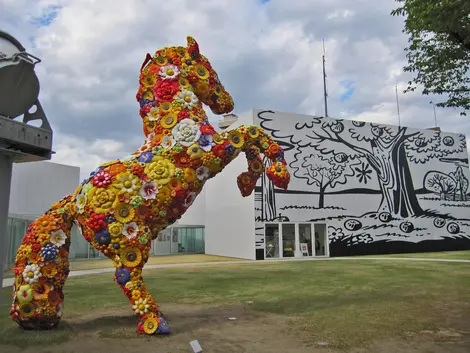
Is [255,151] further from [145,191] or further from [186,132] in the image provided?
[145,191]

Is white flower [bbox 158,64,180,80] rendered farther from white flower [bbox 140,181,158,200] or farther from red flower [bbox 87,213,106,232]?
red flower [bbox 87,213,106,232]

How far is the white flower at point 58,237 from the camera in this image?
473 cm

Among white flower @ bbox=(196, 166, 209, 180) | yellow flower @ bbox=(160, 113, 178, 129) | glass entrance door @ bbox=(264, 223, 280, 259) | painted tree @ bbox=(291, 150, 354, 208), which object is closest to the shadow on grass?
white flower @ bbox=(196, 166, 209, 180)

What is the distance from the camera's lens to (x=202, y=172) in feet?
16.4

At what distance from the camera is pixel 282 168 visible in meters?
5.12

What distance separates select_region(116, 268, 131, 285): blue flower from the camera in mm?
4559

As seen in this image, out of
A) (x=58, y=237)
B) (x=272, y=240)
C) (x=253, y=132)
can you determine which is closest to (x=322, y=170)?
(x=272, y=240)

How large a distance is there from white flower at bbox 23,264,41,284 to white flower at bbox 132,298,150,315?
121 centimetres

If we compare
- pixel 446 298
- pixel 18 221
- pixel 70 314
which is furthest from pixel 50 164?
pixel 446 298

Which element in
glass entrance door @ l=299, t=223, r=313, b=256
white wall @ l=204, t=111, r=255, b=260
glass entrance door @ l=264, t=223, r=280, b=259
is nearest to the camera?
glass entrance door @ l=264, t=223, r=280, b=259

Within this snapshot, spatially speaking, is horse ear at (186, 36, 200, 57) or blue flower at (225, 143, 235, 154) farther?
horse ear at (186, 36, 200, 57)

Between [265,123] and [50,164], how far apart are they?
9905 mm

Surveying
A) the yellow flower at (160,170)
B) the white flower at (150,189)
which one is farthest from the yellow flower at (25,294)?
the yellow flower at (160,170)

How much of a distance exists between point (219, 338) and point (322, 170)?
1503cm
